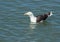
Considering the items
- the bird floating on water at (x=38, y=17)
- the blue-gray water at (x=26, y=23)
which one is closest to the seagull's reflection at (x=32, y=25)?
the blue-gray water at (x=26, y=23)

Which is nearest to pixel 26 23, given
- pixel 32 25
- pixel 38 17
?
pixel 32 25

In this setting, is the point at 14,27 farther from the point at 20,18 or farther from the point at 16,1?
the point at 16,1

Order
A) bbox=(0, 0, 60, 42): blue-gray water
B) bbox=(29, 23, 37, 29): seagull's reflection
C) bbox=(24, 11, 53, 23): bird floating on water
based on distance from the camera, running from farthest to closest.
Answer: bbox=(24, 11, 53, 23): bird floating on water → bbox=(29, 23, 37, 29): seagull's reflection → bbox=(0, 0, 60, 42): blue-gray water

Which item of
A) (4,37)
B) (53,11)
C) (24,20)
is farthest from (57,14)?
(4,37)

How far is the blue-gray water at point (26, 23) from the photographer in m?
18.0

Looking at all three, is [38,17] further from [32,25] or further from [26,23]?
[26,23]

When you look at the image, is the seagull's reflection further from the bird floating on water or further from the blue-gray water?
the bird floating on water

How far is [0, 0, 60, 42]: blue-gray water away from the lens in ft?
59.2

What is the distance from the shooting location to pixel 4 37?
1789cm

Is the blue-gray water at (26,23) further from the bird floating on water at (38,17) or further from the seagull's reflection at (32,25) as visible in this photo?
the bird floating on water at (38,17)

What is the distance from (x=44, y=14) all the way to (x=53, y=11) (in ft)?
3.37

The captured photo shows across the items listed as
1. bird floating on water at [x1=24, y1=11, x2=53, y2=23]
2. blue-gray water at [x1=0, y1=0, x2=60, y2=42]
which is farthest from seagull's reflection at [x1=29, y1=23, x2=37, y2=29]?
bird floating on water at [x1=24, y1=11, x2=53, y2=23]

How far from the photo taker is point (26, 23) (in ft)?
65.8

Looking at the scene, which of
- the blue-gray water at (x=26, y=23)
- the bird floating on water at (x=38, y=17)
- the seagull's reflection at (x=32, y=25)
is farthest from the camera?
the bird floating on water at (x=38, y=17)
